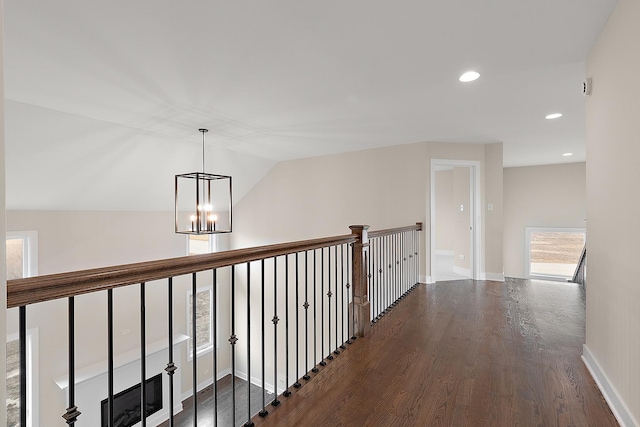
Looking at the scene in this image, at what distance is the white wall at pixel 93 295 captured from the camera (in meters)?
4.64

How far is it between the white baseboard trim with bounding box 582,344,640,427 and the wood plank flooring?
0.14 feet

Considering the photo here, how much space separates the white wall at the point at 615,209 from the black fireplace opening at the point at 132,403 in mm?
6116

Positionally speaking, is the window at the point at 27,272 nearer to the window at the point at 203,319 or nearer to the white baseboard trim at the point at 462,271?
the window at the point at 203,319

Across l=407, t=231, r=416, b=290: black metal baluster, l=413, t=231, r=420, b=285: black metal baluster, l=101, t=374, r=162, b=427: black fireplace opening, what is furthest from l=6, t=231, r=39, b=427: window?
l=413, t=231, r=420, b=285: black metal baluster

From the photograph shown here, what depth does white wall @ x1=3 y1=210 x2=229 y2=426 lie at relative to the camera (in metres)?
4.64

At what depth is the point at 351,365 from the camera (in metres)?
2.29

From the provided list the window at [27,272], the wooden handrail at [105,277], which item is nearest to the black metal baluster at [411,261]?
the wooden handrail at [105,277]

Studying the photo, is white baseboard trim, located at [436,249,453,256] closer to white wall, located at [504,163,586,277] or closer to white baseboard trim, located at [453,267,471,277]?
white wall, located at [504,163,586,277]

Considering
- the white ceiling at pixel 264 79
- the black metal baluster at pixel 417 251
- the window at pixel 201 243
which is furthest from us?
the window at pixel 201 243

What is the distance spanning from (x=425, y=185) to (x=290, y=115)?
2.45 meters

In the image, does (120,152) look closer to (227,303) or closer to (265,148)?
(265,148)

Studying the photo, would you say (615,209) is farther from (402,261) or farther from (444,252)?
(444,252)

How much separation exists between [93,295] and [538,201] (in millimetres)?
9369

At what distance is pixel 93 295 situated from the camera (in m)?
5.22
